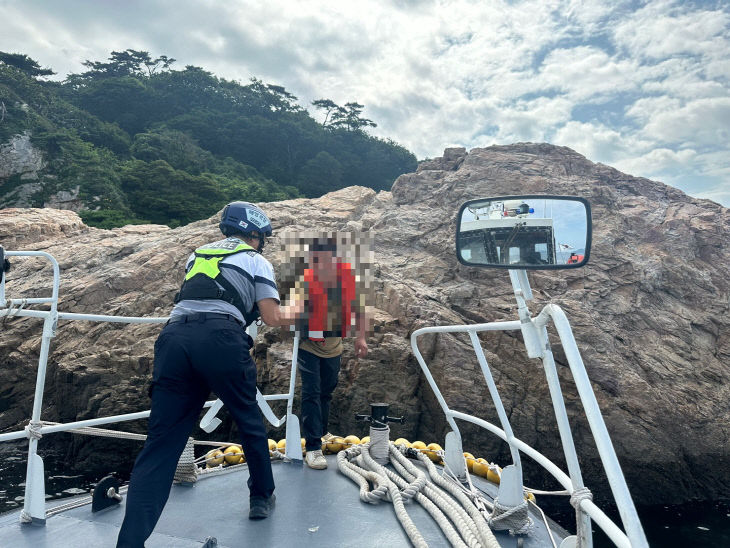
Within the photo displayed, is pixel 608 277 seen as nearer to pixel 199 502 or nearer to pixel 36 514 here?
pixel 199 502

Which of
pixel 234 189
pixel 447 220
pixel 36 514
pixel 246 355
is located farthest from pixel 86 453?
pixel 234 189

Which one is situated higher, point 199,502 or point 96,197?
point 96,197

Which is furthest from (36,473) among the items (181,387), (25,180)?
(25,180)

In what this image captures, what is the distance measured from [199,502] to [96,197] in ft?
83.1

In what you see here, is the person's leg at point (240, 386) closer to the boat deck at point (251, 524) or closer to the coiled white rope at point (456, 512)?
the boat deck at point (251, 524)

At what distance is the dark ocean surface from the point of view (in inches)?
214

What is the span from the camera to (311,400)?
10.5ft

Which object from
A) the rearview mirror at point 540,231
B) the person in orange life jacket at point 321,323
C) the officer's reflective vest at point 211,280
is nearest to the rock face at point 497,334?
the person in orange life jacket at point 321,323

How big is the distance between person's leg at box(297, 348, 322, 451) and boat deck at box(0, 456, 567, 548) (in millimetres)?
437

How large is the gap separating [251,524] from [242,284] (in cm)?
117

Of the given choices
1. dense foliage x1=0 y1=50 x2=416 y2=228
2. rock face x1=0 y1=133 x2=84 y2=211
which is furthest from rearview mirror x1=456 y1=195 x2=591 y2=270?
rock face x1=0 y1=133 x2=84 y2=211

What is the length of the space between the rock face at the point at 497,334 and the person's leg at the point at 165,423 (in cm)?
467

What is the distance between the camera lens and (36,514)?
7.28 feet

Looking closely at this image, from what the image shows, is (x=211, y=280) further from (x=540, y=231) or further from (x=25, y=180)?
(x=25, y=180)
